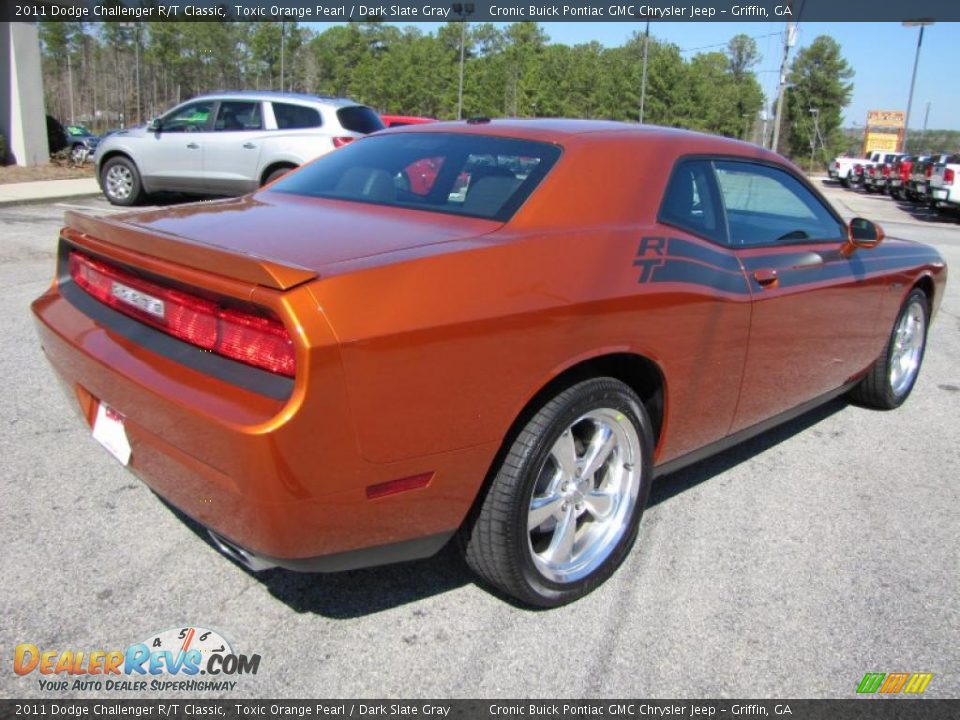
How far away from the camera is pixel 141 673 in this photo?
88.4 inches

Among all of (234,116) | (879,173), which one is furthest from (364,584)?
(879,173)

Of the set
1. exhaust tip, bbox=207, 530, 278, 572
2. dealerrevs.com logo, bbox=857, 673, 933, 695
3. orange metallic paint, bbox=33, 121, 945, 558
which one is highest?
orange metallic paint, bbox=33, 121, 945, 558

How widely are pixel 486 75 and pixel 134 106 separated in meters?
25.5

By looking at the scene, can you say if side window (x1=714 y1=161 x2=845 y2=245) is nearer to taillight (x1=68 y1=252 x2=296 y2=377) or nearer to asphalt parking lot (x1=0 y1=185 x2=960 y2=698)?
asphalt parking lot (x1=0 y1=185 x2=960 y2=698)

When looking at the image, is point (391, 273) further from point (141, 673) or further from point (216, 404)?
point (141, 673)

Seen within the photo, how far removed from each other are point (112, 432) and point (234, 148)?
30.9 ft

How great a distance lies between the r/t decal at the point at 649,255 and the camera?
2.69 metres

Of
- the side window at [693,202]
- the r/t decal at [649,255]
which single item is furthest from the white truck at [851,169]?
the r/t decal at [649,255]

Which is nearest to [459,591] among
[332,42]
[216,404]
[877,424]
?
[216,404]

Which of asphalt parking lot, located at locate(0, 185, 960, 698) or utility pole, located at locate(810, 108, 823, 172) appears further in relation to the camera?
utility pole, located at locate(810, 108, 823, 172)

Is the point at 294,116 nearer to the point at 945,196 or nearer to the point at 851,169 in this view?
the point at 945,196

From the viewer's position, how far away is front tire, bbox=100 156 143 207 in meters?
11.8

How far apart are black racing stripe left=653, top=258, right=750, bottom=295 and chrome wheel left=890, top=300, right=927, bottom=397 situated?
2152 mm

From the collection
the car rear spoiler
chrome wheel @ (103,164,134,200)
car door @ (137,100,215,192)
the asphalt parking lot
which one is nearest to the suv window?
car door @ (137,100,215,192)
